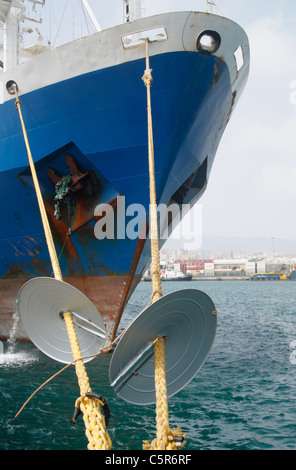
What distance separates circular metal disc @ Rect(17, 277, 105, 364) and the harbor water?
1.40 meters

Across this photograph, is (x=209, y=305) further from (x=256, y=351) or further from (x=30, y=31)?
(x=30, y=31)

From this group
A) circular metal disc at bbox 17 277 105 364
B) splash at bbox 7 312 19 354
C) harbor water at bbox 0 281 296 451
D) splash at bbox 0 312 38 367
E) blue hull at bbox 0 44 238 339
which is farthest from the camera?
splash at bbox 7 312 19 354

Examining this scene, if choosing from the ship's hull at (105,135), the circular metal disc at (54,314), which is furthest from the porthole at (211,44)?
the circular metal disc at (54,314)

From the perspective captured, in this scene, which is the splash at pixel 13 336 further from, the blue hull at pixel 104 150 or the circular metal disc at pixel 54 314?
the circular metal disc at pixel 54 314

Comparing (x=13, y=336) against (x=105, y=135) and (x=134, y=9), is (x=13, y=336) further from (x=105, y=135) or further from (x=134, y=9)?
(x=134, y=9)

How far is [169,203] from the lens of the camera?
965cm

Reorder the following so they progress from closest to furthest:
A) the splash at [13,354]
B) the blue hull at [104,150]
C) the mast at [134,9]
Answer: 1. the blue hull at [104,150]
2. the mast at [134,9]
3. the splash at [13,354]

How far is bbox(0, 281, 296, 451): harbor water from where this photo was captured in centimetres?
533

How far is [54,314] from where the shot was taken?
4.60 m

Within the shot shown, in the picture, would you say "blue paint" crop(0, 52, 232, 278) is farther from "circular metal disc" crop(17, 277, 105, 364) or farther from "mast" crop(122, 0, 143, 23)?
"circular metal disc" crop(17, 277, 105, 364)

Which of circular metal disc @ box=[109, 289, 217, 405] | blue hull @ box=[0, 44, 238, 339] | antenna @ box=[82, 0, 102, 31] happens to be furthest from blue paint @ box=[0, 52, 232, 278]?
circular metal disc @ box=[109, 289, 217, 405]

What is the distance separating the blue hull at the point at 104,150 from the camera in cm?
796

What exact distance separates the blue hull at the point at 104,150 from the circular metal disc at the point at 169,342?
476cm

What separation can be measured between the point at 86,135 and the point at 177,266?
106 m
